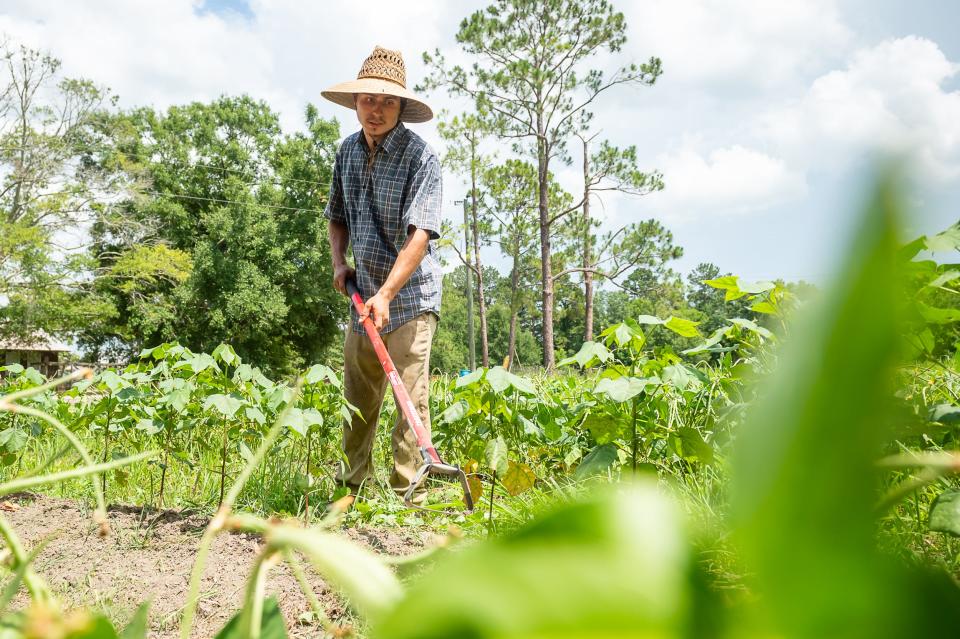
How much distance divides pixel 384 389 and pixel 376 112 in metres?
1.50

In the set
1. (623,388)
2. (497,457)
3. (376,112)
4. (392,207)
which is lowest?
(497,457)

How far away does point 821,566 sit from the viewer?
0.10 meters

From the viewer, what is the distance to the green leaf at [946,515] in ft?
2.99

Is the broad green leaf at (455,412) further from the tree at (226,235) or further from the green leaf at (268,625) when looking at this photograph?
the tree at (226,235)

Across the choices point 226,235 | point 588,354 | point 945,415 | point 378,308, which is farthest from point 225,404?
point 226,235

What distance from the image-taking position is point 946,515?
93cm

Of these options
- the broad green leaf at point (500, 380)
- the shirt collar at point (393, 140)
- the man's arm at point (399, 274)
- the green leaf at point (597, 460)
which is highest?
the shirt collar at point (393, 140)

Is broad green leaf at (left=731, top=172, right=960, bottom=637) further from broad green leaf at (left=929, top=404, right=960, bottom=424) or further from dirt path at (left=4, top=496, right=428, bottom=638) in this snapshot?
dirt path at (left=4, top=496, right=428, bottom=638)

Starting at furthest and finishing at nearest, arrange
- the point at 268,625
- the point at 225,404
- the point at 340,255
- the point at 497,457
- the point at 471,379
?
the point at 340,255, the point at 471,379, the point at 225,404, the point at 497,457, the point at 268,625

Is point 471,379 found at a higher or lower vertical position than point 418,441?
higher

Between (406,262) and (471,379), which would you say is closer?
(406,262)

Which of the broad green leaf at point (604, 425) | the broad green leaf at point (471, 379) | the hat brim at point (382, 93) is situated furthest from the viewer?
the hat brim at point (382, 93)

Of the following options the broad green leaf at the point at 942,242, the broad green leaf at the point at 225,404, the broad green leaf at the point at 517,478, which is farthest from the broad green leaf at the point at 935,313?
the broad green leaf at the point at 225,404

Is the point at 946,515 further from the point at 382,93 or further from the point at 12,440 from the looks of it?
the point at 12,440
